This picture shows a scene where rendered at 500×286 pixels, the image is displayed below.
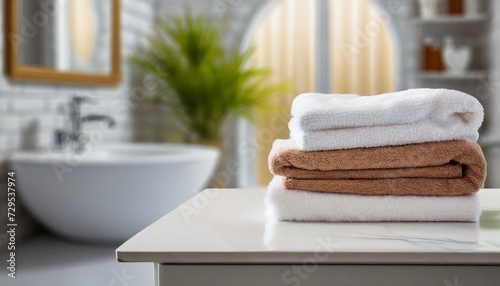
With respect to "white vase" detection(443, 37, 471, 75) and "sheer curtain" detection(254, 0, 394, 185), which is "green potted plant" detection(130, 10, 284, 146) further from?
"white vase" detection(443, 37, 471, 75)

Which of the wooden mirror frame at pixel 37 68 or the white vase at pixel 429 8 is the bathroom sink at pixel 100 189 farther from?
the white vase at pixel 429 8

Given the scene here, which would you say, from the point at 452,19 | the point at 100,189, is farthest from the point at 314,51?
the point at 100,189

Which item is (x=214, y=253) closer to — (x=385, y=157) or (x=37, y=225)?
(x=385, y=157)

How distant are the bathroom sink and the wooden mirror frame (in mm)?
351

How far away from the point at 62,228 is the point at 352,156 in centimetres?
205

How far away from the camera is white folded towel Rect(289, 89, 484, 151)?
2.62ft

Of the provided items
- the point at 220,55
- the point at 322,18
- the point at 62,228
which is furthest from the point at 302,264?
the point at 322,18

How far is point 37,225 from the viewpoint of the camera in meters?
2.84

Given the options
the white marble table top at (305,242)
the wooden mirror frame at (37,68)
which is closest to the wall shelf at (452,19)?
the wooden mirror frame at (37,68)

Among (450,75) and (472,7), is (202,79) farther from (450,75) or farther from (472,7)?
(472,7)

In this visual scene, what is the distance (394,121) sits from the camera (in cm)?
81

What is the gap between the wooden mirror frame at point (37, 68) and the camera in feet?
8.39

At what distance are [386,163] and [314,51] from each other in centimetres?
346

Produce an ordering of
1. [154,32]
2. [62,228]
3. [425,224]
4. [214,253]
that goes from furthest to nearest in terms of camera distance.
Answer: [154,32] → [62,228] → [425,224] → [214,253]
